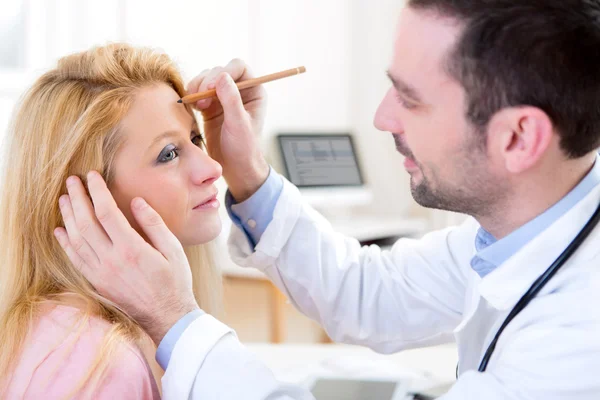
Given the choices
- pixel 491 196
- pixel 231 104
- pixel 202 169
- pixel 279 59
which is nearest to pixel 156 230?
pixel 202 169

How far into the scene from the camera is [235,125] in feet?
4.39

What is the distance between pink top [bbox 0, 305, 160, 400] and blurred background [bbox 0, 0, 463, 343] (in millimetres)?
1651

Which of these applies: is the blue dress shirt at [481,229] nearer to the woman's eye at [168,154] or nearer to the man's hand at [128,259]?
the man's hand at [128,259]

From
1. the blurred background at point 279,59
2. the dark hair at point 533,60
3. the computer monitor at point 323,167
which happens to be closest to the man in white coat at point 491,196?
the dark hair at point 533,60

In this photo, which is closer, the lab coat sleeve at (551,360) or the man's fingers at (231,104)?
the lab coat sleeve at (551,360)

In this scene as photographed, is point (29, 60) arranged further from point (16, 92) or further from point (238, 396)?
point (238, 396)

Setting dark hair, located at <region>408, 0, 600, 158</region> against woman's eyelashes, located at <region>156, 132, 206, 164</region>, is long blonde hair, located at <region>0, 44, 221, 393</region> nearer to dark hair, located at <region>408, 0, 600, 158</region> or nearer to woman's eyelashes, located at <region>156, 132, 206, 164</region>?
woman's eyelashes, located at <region>156, 132, 206, 164</region>

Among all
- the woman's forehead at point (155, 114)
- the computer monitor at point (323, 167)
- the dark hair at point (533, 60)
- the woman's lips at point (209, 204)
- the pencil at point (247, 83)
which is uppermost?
the dark hair at point (533, 60)

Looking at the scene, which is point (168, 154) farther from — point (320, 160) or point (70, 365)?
point (320, 160)

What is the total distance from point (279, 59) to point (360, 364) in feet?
9.11

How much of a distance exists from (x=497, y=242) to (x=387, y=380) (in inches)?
14.6

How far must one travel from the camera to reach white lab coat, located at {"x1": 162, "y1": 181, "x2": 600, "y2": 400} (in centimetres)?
92

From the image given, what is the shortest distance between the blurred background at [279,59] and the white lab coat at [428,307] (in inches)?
53.9

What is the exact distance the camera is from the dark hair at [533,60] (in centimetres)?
99
